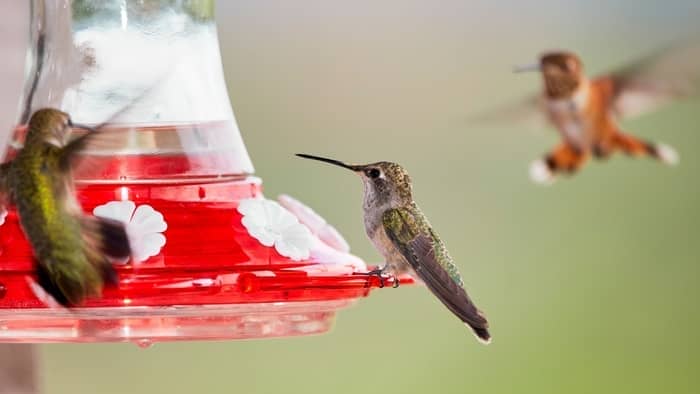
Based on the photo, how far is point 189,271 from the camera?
134 inches

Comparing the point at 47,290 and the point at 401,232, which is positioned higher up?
the point at 401,232

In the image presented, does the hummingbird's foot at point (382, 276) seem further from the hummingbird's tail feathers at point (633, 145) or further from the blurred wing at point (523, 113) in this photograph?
the hummingbird's tail feathers at point (633, 145)

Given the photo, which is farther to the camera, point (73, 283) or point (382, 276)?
point (382, 276)

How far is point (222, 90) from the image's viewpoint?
427cm

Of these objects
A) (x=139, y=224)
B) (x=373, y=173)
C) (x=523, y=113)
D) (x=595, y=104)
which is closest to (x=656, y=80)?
(x=595, y=104)

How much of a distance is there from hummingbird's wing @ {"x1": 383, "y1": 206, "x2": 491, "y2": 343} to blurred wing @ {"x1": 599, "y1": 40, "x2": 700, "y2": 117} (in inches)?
70.2

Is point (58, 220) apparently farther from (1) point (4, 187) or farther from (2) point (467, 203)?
(2) point (467, 203)

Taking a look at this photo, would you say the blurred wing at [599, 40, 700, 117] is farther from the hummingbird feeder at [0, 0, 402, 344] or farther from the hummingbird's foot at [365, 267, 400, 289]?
the hummingbird feeder at [0, 0, 402, 344]

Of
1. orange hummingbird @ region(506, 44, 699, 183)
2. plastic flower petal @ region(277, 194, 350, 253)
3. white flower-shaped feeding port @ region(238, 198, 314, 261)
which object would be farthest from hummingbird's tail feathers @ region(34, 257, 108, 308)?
orange hummingbird @ region(506, 44, 699, 183)

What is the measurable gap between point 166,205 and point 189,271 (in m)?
0.29

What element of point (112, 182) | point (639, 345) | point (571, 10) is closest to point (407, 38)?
point (571, 10)

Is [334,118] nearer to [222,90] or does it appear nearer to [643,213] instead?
[643,213]

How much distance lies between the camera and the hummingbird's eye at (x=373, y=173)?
423 centimetres

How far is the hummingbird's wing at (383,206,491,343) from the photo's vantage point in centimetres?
392
